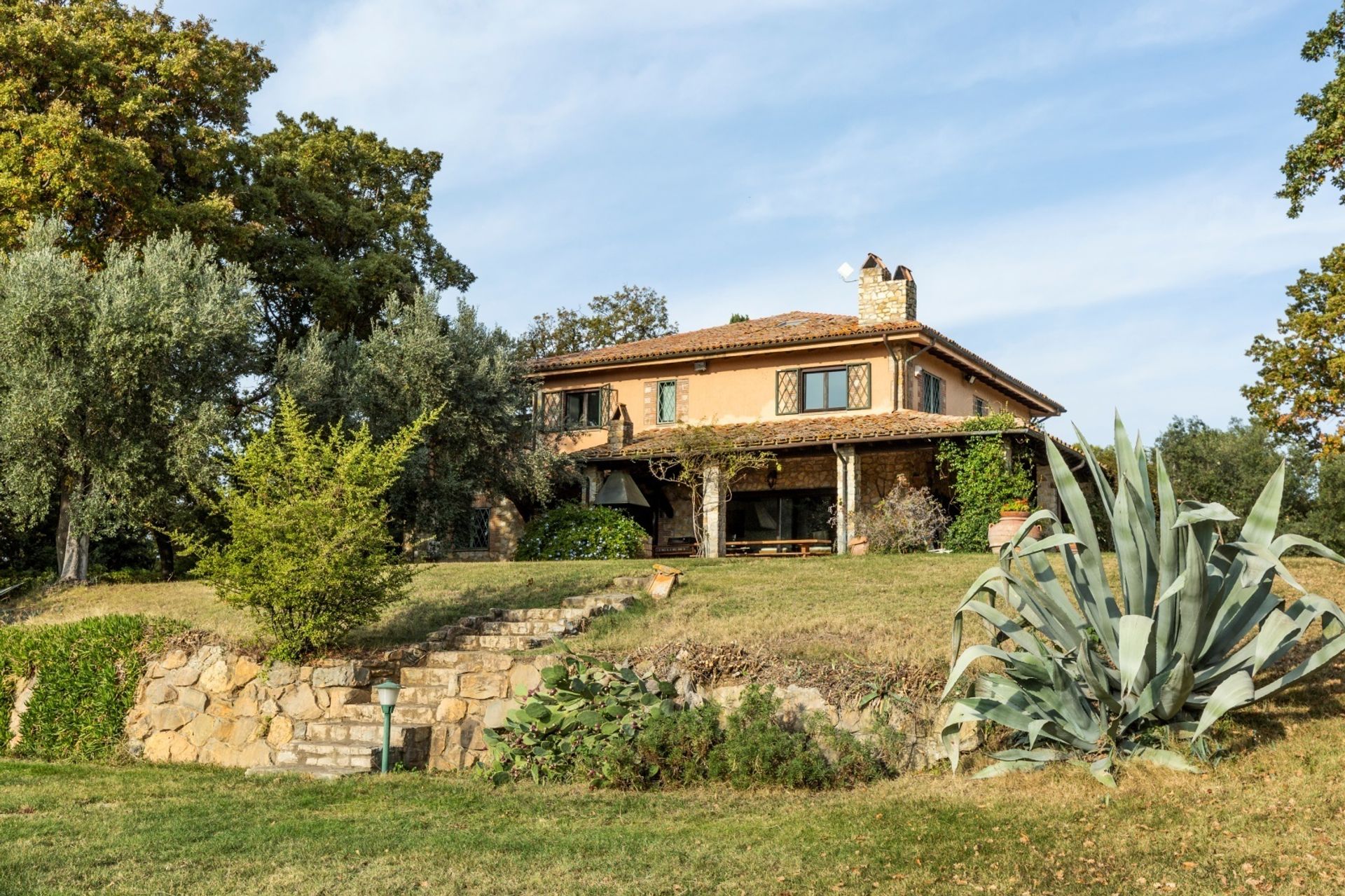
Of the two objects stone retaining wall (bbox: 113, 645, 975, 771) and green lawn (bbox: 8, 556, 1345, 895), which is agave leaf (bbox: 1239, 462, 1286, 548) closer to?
green lawn (bbox: 8, 556, 1345, 895)

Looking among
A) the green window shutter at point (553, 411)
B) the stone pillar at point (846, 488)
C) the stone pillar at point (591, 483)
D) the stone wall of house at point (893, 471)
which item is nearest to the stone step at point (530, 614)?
the stone pillar at point (846, 488)

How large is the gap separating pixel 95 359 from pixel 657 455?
1118cm

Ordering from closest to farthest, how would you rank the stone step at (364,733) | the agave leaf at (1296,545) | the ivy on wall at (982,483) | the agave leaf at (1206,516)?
the agave leaf at (1206,516)
the agave leaf at (1296,545)
the stone step at (364,733)
the ivy on wall at (982,483)

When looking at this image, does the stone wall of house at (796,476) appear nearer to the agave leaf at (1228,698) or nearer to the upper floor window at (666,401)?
the upper floor window at (666,401)

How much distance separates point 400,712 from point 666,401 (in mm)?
16237

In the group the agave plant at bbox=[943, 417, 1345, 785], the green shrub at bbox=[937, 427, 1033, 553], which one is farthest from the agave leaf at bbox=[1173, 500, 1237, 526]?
the green shrub at bbox=[937, 427, 1033, 553]

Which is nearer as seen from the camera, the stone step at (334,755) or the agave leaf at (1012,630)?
the agave leaf at (1012,630)

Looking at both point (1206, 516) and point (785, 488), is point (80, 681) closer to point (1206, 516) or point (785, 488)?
point (1206, 516)

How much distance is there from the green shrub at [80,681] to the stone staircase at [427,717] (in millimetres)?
2926

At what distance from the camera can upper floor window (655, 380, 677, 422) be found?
90.6 feet

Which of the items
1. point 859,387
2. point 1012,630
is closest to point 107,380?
point 859,387

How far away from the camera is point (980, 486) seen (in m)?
22.4

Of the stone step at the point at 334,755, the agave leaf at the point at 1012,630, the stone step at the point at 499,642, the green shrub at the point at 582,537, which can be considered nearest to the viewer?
the agave leaf at the point at 1012,630

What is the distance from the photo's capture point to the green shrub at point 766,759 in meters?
9.54
